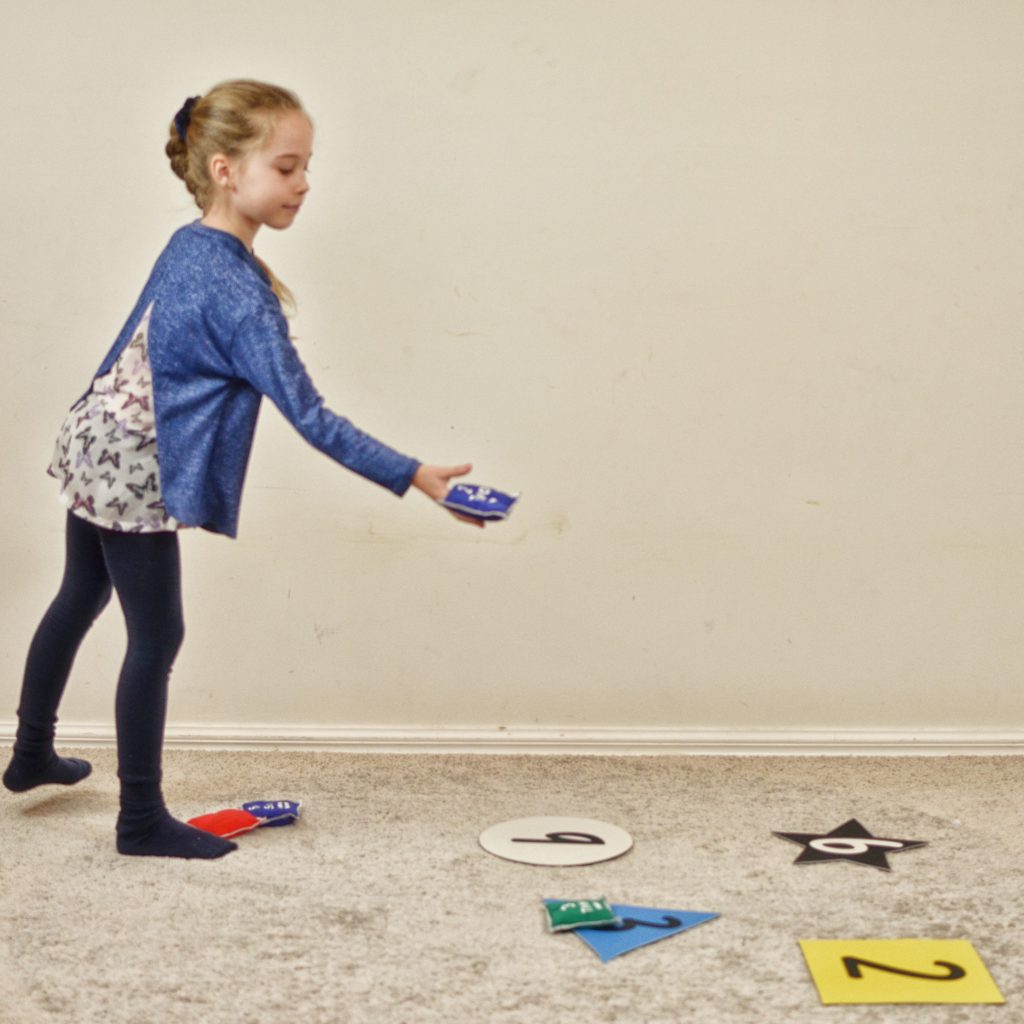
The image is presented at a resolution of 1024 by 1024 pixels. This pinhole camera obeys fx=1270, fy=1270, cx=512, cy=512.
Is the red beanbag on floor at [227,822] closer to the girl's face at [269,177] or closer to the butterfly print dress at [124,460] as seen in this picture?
the butterfly print dress at [124,460]

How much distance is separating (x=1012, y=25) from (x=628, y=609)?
3.53ft

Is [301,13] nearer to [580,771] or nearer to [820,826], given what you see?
[580,771]

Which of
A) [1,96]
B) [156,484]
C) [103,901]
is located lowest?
[103,901]

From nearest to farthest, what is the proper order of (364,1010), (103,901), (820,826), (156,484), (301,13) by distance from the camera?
(364,1010), (103,901), (156,484), (820,826), (301,13)

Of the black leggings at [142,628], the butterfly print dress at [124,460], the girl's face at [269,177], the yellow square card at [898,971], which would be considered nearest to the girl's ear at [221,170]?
the girl's face at [269,177]

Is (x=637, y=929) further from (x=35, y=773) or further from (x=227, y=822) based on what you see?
(x=35, y=773)

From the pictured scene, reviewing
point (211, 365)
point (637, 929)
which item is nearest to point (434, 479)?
point (211, 365)

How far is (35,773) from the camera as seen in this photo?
1.68m

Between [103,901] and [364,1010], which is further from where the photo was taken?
[103,901]

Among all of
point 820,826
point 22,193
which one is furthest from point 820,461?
point 22,193

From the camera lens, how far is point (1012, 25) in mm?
1943

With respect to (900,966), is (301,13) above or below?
above

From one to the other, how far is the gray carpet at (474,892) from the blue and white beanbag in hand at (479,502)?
43 centimetres

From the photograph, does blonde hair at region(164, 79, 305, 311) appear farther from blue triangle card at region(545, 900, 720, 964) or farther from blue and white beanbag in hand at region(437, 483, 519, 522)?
blue triangle card at region(545, 900, 720, 964)
